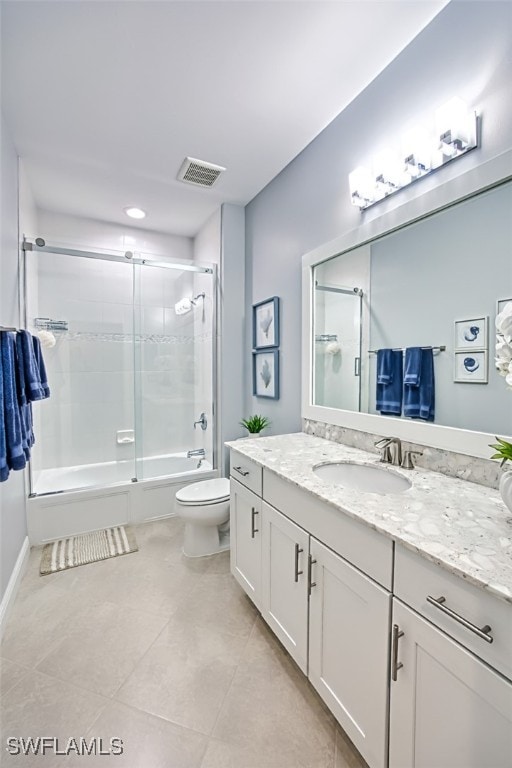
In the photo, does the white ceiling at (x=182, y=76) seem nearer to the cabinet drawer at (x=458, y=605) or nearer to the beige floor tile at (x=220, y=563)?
the cabinet drawer at (x=458, y=605)

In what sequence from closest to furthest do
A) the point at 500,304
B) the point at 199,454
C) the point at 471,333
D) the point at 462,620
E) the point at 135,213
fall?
the point at 462,620
the point at 500,304
the point at 471,333
the point at 135,213
the point at 199,454

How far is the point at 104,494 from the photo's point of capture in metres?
2.67

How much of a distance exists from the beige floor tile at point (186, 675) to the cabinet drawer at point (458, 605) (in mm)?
961

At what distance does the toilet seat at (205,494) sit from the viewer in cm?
221

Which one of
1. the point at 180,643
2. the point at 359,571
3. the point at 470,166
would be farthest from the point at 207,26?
the point at 180,643

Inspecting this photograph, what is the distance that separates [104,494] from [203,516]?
3.19 ft

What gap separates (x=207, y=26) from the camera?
138 cm

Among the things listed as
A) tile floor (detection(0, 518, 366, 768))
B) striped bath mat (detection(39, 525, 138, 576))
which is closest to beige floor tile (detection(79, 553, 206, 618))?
tile floor (detection(0, 518, 366, 768))

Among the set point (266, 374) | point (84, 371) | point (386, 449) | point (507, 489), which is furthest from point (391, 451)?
point (84, 371)

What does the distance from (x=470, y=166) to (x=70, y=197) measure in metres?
2.87

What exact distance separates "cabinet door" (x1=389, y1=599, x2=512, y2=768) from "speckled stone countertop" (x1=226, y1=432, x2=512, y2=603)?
18cm

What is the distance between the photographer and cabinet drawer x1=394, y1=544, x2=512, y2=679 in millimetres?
648

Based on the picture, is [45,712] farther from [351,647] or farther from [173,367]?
[173,367]

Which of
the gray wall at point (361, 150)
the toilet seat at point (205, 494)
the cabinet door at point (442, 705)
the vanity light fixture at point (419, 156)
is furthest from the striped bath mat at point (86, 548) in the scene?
the vanity light fixture at point (419, 156)
